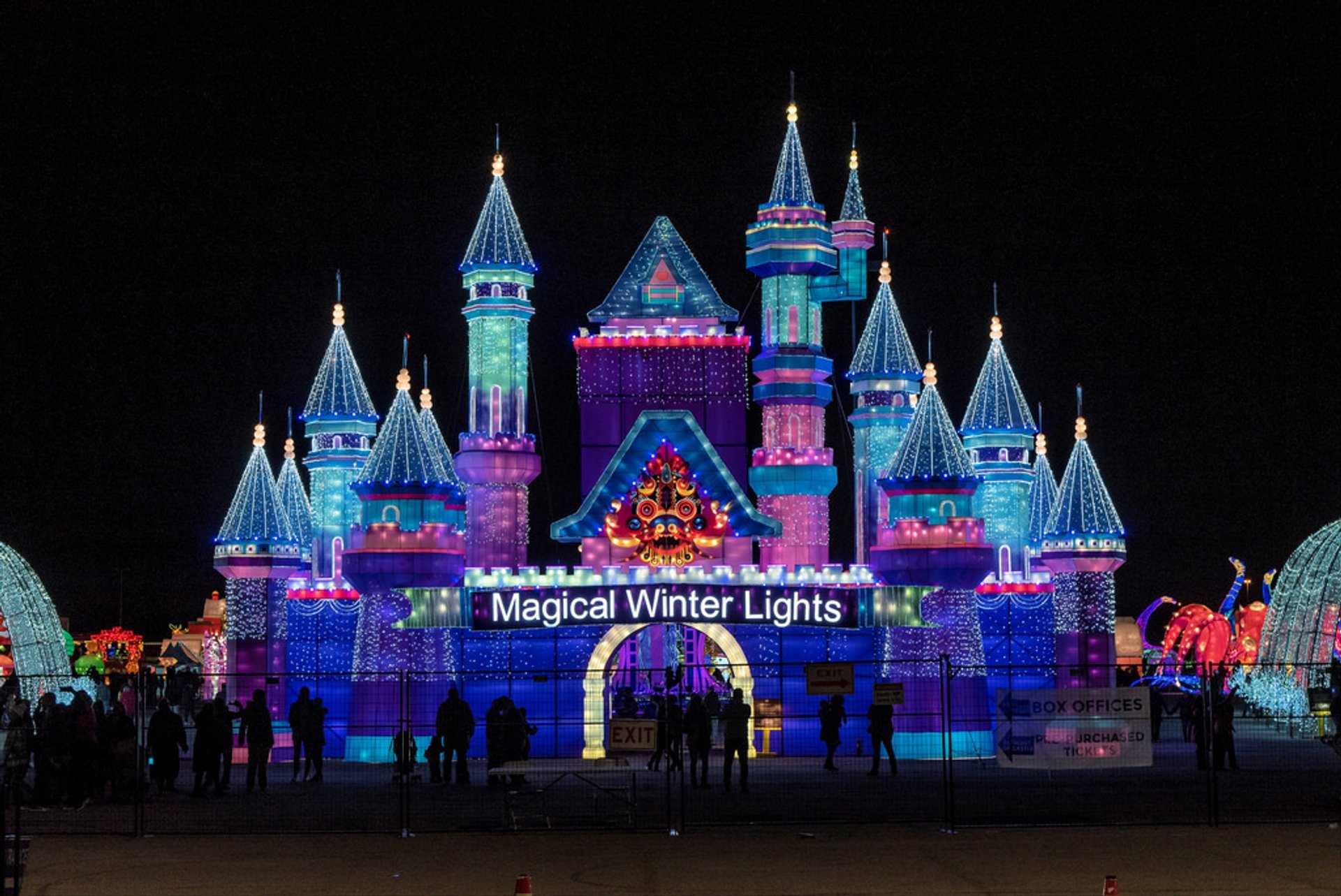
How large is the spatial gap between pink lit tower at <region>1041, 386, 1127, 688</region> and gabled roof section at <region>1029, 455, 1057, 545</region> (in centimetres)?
223

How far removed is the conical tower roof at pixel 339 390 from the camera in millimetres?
43500

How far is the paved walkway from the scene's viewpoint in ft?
53.2

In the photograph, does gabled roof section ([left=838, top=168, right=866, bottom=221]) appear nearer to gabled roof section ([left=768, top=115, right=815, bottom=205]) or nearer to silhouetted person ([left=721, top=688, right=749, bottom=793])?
gabled roof section ([left=768, top=115, right=815, bottom=205])

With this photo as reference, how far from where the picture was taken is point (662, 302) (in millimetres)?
40406

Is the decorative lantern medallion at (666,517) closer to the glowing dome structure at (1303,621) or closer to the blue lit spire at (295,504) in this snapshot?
the blue lit spire at (295,504)

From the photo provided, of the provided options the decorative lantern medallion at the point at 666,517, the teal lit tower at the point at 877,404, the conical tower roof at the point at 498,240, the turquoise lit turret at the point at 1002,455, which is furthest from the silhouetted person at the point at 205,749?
the turquoise lit turret at the point at 1002,455

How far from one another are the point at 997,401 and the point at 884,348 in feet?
15.0

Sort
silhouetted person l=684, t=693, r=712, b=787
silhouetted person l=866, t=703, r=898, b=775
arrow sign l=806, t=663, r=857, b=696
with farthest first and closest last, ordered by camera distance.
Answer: silhouetted person l=866, t=703, r=898, b=775 → silhouetted person l=684, t=693, r=712, b=787 → arrow sign l=806, t=663, r=857, b=696

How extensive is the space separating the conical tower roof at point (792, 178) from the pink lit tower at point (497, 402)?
574cm

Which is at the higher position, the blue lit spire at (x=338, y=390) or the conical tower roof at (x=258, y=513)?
the blue lit spire at (x=338, y=390)

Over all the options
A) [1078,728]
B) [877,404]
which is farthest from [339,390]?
[1078,728]

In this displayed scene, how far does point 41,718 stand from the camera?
27922mm

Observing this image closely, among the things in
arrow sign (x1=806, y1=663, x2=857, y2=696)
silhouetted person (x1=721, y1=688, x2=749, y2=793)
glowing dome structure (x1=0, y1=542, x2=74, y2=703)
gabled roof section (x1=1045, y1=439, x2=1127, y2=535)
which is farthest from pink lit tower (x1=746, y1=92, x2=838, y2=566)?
glowing dome structure (x1=0, y1=542, x2=74, y2=703)

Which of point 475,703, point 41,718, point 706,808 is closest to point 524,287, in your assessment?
point 475,703
